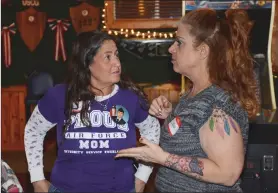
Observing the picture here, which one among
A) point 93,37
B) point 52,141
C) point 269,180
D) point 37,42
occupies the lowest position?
point 52,141

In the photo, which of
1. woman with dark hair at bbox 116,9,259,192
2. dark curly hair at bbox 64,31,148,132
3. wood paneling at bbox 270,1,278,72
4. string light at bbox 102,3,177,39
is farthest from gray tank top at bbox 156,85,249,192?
string light at bbox 102,3,177,39

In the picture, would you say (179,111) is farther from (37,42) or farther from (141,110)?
(37,42)

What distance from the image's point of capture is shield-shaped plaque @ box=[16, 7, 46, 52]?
5605 mm

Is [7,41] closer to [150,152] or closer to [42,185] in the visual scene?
[42,185]

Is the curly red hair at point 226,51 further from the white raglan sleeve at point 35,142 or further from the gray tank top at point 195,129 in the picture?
the white raglan sleeve at point 35,142

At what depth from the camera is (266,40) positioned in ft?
12.4

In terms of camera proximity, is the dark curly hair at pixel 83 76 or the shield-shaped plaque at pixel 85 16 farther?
the shield-shaped plaque at pixel 85 16

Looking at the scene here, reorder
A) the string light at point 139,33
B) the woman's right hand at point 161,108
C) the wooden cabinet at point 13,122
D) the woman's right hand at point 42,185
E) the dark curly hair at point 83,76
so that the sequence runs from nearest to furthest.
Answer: the woman's right hand at point 161,108 → the dark curly hair at point 83,76 → the woman's right hand at point 42,185 → the string light at point 139,33 → the wooden cabinet at point 13,122

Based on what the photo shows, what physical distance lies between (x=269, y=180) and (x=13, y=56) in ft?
12.5

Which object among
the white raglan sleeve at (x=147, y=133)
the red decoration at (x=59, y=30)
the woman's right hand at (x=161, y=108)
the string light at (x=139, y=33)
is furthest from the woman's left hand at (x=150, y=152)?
the red decoration at (x=59, y=30)

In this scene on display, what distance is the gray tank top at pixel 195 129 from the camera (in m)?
1.73

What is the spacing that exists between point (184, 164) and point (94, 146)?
0.62 meters

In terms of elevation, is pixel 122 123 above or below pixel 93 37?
below

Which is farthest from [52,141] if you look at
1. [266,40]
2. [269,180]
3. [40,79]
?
[269,180]
